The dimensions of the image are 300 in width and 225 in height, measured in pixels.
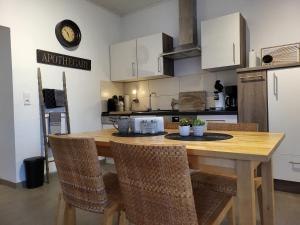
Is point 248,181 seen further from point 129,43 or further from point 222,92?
point 129,43

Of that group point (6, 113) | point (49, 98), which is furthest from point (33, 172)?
point (49, 98)

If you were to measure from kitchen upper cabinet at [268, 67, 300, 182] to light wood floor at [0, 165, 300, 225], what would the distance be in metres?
0.26

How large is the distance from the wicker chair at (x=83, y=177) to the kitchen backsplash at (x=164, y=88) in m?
2.56

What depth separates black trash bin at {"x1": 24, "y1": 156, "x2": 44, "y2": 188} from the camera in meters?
2.81

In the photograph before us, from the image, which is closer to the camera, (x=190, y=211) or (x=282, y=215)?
(x=190, y=211)

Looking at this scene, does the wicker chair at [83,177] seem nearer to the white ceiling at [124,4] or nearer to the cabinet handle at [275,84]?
the cabinet handle at [275,84]

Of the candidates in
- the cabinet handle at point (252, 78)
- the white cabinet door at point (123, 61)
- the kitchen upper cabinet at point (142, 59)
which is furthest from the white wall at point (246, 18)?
the cabinet handle at point (252, 78)

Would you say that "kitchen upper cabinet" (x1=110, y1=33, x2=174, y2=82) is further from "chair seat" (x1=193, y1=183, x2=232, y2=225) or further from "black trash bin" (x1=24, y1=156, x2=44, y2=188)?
"chair seat" (x1=193, y1=183, x2=232, y2=225)

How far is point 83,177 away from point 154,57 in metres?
2.72

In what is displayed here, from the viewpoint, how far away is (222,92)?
129 inches

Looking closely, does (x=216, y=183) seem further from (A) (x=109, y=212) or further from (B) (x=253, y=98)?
(B) (x=253, y=98)

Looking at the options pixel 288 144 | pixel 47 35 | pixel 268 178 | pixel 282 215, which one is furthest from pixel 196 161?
pixel 47 35

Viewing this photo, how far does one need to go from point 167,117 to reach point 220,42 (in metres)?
1.20

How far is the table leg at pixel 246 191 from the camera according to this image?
3.15 ft
